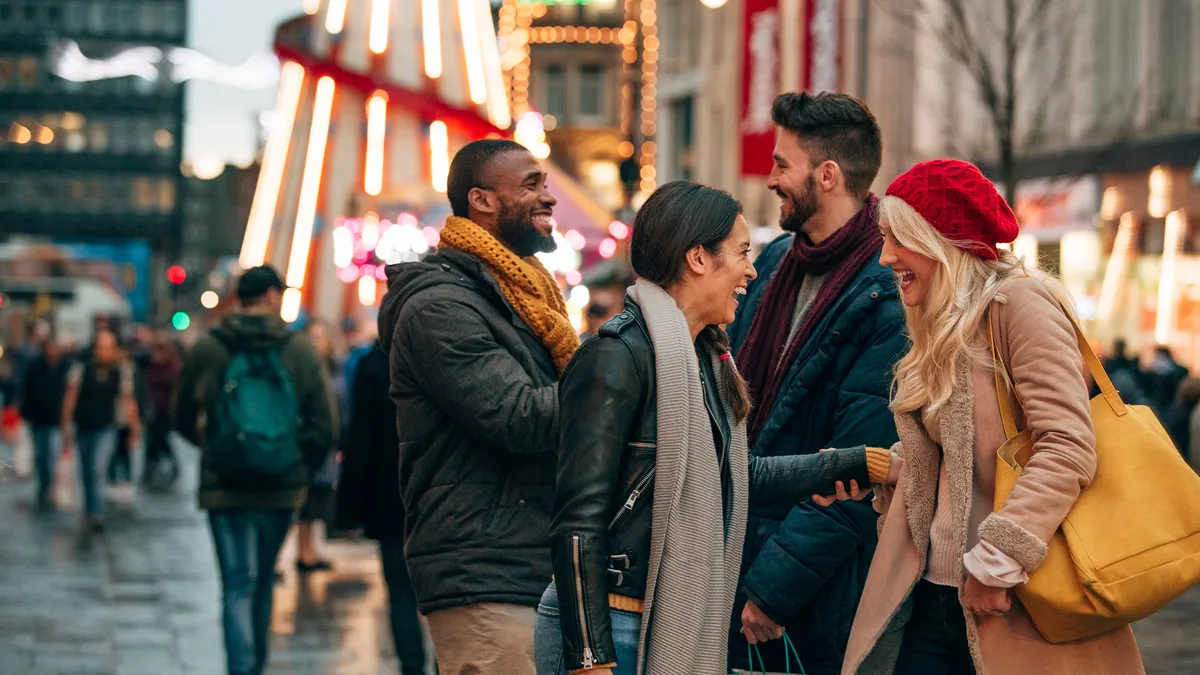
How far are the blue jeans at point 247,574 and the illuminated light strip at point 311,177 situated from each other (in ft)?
52.1

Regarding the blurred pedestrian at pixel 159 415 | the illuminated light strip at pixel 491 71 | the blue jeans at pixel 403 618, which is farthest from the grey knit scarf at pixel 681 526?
the illuminated light strip at pixel 491 71

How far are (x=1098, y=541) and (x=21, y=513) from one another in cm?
1530

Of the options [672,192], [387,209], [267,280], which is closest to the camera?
[672,192]

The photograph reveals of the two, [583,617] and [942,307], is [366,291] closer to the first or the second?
[942,307]

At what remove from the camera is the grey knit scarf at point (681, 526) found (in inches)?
139

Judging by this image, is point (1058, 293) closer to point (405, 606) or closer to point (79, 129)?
point (405, 606)

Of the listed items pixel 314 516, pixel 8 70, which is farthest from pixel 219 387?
pixel 8 70

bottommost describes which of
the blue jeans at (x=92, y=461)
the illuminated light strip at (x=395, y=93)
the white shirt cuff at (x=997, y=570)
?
the blue jeans at (x=92, y=461)

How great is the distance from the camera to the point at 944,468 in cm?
380

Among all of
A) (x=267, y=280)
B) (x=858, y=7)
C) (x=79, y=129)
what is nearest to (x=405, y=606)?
(x=267, y=280)

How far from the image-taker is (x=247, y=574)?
7367 mm

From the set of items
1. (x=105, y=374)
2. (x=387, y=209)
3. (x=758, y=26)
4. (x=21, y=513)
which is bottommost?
(x=21, y=513)

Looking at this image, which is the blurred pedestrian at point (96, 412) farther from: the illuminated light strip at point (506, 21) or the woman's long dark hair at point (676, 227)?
the illuminated light strip at point (506, 21)

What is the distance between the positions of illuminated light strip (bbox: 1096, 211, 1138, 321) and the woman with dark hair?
2089 cm
